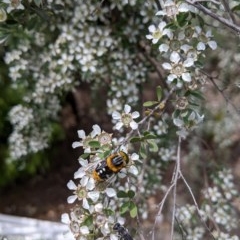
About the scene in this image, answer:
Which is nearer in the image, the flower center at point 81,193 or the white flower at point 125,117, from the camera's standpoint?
the flower center at point 81,193

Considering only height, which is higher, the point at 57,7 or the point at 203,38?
the point at 203,38

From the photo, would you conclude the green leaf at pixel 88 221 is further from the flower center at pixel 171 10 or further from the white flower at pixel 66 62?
the white flower at pixel 66 62

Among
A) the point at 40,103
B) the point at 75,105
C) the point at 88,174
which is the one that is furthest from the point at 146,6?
the point at 75,105

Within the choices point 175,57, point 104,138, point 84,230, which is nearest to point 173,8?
point 175,57

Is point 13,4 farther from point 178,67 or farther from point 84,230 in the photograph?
point 84,230

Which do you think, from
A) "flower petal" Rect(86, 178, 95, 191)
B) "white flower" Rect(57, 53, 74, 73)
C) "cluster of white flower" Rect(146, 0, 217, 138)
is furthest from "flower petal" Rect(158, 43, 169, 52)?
Answer: "white flower" Rect(57, 53, 74, 73)

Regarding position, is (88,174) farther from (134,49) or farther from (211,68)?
(211,68)

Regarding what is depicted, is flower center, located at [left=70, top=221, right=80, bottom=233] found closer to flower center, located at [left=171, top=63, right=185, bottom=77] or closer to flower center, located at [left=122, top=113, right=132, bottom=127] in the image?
flower center, located at [left=122, top=113, right=132, bottom=127]

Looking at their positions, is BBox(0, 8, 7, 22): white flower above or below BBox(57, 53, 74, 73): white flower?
above

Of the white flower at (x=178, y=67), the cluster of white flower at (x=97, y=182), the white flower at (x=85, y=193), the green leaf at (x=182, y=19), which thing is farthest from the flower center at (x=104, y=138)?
the green leaf at (x=182, y=19)
